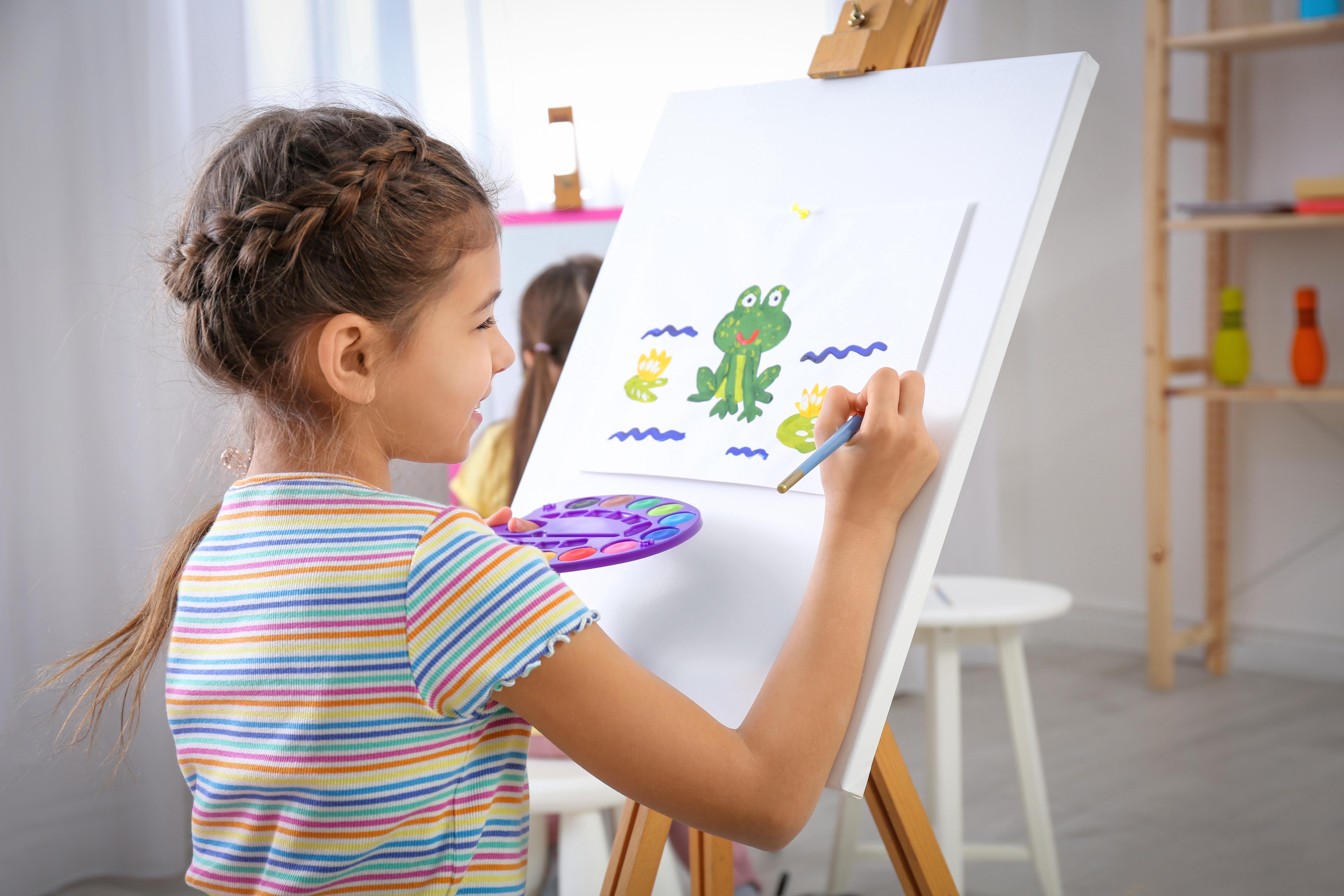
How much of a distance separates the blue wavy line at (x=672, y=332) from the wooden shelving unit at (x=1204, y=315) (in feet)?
6.09

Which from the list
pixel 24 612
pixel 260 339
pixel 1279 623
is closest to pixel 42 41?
pixel 24 612

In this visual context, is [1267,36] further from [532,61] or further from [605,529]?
[605,529]

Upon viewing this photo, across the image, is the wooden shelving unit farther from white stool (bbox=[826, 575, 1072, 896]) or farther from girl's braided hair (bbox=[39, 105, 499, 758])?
girl's braided hair (bbox=[39, 105, 499, 758])

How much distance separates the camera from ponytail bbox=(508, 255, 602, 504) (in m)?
1.86

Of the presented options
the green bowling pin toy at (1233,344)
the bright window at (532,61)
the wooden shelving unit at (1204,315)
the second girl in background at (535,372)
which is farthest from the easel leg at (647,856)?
the green bowling pin toy at (1233,344)

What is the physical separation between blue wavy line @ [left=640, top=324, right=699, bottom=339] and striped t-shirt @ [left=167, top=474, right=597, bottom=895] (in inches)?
14.7

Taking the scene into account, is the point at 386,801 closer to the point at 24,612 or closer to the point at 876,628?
the point at 876,628

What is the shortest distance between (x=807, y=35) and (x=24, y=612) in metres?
1.91

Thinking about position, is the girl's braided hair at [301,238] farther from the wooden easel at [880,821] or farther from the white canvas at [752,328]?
the wooden easel at [880,821]

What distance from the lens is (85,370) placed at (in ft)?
5.49

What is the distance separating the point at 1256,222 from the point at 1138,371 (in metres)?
0.61

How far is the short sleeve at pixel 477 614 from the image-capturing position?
585 mm

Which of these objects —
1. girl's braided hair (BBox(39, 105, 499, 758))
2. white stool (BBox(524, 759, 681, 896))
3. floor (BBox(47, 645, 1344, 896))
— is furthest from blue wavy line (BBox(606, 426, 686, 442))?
floor (BBox(47, 645, 1344, 896))

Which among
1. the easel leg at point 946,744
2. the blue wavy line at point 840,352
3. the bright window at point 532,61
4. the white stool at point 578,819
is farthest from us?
the bright window at point 532,61
